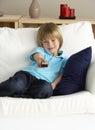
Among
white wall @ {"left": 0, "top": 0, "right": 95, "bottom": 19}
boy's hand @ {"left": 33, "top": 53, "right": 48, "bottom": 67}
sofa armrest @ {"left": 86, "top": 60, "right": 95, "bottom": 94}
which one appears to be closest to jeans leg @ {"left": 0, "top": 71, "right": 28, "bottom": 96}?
boy's hand @ {"left": 33, "top": 53, "right": 48, "bottom": 67}

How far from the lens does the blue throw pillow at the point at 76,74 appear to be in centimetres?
208

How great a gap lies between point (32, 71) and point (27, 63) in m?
0.12

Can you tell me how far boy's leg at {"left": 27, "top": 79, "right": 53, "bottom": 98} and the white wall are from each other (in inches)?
62.2

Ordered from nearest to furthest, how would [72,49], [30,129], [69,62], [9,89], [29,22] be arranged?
[30,129], [9,89], [69,62], [72,49], [29,22]

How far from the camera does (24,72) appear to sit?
2.15 meters

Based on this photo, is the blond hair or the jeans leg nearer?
the jeans leg

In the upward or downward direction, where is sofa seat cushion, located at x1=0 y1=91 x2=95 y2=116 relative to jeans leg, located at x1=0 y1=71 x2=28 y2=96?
downward

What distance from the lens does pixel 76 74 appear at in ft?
6.84

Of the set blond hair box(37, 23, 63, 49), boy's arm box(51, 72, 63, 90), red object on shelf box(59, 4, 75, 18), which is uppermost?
red object on shelf box(59, 4, 75, 18)

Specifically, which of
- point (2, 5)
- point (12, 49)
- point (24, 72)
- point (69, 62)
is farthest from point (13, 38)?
point (2, 5)

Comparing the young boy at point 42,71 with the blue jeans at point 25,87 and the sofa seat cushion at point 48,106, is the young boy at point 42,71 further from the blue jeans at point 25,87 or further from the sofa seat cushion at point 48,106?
the sofa seat cushion at point 48,106

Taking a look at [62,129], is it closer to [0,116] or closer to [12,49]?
[0,116]

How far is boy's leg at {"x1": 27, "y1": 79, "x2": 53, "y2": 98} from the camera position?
77.0 inches

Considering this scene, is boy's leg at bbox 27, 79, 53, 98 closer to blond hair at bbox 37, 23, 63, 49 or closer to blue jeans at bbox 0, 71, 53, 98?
blue jeans at bbox 0, 71, 53, 98
